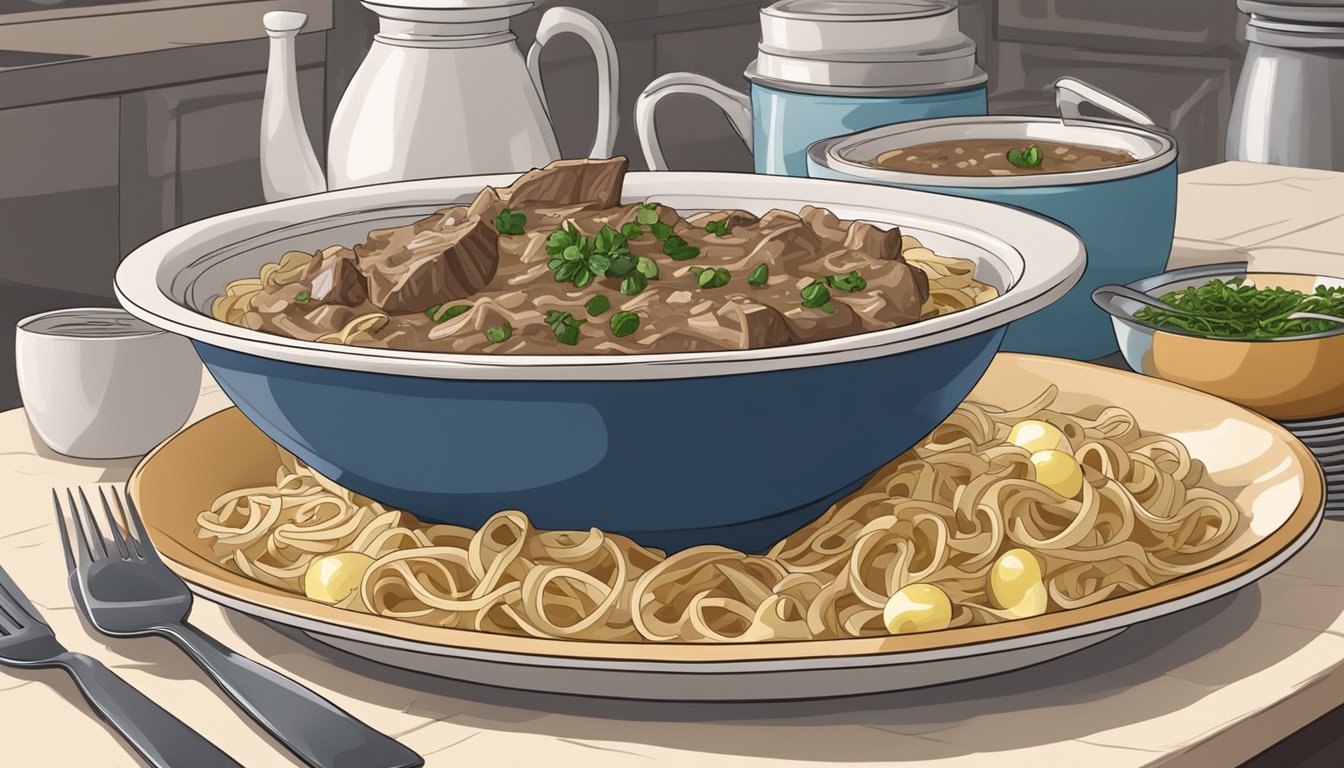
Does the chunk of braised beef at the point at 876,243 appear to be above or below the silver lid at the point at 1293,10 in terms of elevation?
below

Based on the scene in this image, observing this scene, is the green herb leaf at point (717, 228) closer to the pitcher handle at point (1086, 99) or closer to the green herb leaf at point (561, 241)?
the green herb leaf at point (561, 241)

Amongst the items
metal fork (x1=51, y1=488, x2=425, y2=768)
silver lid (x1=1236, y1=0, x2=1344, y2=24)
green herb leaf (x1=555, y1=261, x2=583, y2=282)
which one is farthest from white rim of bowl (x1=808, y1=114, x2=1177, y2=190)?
silver lid (x1=1236, y1=0, x2=1344, y2=24)

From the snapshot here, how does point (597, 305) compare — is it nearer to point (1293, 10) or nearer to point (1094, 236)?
point (1094, 236)

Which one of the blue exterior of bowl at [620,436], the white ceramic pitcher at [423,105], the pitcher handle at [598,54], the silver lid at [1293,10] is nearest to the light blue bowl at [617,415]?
the blue exterior of bowl at [620,436]

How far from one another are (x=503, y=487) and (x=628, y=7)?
438 cm

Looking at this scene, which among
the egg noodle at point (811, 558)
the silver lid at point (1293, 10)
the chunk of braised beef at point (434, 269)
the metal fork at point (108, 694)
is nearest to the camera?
the metal fork at point (108, 694)

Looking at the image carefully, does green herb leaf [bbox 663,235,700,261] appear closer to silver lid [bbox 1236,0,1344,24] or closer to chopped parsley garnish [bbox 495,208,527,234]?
chopped parsley garnish [bbox 495,208,527,234]

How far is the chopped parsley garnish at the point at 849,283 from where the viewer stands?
0.95 meters

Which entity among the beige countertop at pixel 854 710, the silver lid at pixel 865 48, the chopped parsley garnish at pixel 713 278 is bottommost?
the beige countertop at pixel 854 710

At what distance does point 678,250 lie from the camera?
1024 millimetres

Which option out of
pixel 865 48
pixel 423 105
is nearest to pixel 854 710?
pixel 423 105

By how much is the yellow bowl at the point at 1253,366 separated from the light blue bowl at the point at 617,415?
23 cm

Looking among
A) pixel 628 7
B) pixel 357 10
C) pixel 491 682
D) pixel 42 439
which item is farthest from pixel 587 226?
pixel 628 7

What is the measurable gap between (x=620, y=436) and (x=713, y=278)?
0.14m
